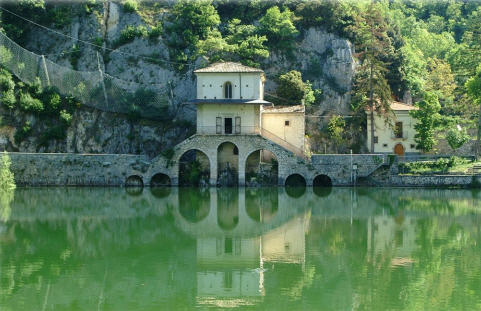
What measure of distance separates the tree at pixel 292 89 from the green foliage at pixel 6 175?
21.3 meters

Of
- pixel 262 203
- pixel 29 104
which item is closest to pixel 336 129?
pixel 262 203

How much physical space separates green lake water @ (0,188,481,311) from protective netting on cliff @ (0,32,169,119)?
1356 centimetres

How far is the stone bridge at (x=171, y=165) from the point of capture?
4947cm

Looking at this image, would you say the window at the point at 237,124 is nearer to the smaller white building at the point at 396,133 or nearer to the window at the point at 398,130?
the smaller white building at the point at 396,133

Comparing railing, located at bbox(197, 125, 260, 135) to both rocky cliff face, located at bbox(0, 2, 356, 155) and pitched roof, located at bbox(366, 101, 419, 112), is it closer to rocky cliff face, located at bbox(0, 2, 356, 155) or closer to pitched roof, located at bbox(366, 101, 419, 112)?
rocky cliff face, located at bbox(0, 2, 356, 155)

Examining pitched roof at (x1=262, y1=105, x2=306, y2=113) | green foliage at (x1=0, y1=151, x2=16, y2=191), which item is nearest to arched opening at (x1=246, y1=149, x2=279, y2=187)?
pitched roof at (x1=262, y1=105, x2=306, y2=113)

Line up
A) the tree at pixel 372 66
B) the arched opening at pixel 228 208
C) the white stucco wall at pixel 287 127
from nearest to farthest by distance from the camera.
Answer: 1. the arched opening at pixel 228 208
2. the white stucco wall at pixel 287 127
3. the tree at pixel 372 66

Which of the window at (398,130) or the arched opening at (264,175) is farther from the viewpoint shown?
the window at (398,130)

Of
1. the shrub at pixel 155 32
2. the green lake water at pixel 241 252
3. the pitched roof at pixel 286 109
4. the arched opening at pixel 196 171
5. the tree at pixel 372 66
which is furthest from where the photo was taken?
the shrub at pixel 155 32

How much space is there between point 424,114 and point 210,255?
31.1 meters

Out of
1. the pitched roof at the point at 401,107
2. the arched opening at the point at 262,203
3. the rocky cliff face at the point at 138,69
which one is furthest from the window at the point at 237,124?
the pitched roof at the point at 401,107

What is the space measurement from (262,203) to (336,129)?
1572 cm

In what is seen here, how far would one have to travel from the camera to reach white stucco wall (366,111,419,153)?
5450 centimetres

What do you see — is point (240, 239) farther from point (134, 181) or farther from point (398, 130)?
point (398, 130)
